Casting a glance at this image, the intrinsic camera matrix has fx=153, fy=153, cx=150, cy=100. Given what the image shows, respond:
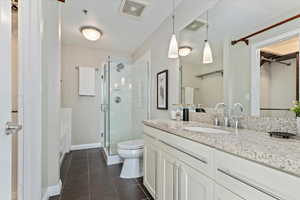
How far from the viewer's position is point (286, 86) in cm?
106

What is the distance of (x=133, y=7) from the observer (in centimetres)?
212

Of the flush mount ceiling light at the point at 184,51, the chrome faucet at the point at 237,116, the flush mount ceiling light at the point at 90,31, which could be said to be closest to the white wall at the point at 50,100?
the flush mount ceiling light at the point at 90,31

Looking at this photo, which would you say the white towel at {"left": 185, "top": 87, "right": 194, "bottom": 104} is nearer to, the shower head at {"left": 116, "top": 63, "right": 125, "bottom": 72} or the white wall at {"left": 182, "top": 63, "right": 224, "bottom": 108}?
the white wall at {"left": 182, "top": 63, "right": 224, "bottom": 108}

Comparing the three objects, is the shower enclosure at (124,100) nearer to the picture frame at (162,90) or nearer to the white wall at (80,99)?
Result: the picture frame at (162,90)

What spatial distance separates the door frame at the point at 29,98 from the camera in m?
1.20

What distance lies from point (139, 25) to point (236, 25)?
1675 mm


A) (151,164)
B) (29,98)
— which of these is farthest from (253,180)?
(29,98)

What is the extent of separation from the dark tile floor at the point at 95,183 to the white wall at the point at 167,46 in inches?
42.8

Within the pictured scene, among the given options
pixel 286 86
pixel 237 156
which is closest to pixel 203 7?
pixel 286 86

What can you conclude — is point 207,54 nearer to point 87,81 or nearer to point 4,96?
point 4,96

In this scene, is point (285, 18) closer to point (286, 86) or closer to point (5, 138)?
point (286, 86)

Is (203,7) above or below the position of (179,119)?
above

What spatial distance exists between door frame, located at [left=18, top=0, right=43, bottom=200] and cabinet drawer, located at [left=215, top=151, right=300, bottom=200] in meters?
1.42

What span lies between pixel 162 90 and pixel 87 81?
199cm
